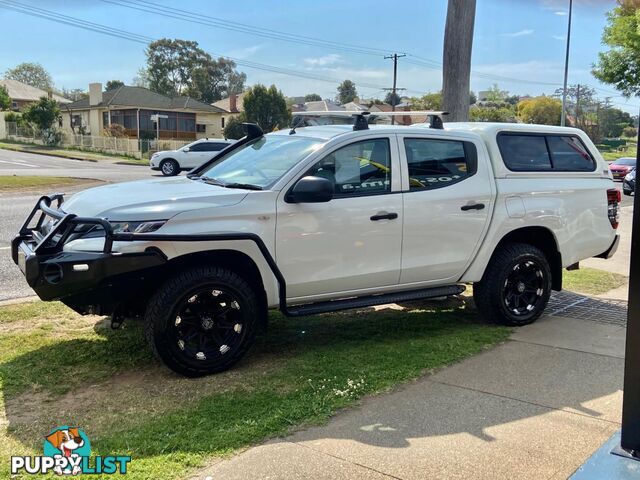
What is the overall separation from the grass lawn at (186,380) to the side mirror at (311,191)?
1.27 meters

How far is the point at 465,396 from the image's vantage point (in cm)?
427

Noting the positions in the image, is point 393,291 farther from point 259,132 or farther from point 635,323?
point 635,323

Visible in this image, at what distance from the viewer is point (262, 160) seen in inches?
212

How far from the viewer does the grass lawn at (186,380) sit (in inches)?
141

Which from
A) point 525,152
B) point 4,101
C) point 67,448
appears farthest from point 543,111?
point 67,448

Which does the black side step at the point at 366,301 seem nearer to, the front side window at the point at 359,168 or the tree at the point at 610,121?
the front side window at the point at 359,168

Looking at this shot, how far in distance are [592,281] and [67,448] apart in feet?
23.2

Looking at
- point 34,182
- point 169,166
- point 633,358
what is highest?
point 169,166

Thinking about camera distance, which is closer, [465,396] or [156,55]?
[465,396]

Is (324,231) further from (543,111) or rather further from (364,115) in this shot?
(543,111)

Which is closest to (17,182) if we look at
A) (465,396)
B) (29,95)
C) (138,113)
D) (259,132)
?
(259,132)

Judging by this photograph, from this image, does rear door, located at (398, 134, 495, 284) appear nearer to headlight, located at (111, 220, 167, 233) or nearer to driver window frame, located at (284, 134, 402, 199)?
driver window frame, located at (284, 134, 402, 199)

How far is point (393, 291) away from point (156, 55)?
91.3 meters

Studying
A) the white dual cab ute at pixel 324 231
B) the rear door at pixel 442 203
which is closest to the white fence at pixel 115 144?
the white dual cab ute at pixel 324 231
